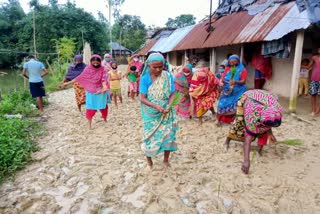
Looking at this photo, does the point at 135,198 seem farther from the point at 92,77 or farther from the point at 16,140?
the point at 92,77

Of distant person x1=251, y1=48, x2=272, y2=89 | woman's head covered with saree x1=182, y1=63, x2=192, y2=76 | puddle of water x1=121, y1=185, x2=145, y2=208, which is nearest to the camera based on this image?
puddle of water x1=121, y1=185, x2=145, y2=208

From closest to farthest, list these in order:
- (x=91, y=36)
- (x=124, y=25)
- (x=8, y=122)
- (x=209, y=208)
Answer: (x=209, y=208), (x=8, y=122), (x=91, y=36), (x=124, y=25)

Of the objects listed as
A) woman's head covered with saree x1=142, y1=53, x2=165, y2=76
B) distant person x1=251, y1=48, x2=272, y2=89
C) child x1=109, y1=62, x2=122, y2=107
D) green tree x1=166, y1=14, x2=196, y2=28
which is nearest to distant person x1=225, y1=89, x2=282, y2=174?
woman's head covered with saree x1=142, y1=53, x2=165, y2=76

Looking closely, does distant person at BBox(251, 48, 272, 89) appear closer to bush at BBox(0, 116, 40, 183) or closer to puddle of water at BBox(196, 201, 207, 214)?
bush at BBox(0, 116, 40, 183)

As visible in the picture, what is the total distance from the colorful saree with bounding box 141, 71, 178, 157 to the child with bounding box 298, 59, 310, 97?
6181 mm

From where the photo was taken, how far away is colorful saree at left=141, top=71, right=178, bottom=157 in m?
3.10

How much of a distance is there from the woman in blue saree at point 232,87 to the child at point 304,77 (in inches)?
153

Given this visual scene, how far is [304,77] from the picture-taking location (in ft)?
25.8

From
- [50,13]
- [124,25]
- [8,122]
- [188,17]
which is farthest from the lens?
[188,17]

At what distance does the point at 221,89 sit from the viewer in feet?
17.0

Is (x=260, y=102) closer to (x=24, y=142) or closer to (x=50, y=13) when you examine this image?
(x=24, y=142)

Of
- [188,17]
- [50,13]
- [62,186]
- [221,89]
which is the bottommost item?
[62,186]

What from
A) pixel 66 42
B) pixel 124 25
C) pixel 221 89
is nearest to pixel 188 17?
pixel 124 25

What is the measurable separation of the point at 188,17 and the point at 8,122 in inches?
2538
